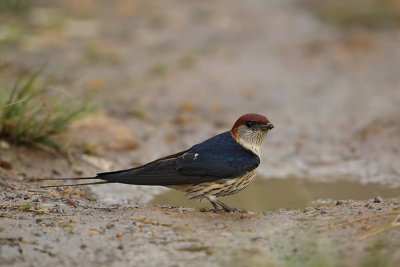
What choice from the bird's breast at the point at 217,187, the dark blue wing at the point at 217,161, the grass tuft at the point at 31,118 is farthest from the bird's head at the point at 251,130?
the grass tuft at the point at 31,118

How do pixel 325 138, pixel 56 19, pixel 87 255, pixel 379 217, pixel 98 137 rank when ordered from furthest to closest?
pixel 56 19 < pixel 325 138 < pixel 98 137 < pixel 379 217 < pixel 87 255

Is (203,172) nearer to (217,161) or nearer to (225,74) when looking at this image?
(217,161)

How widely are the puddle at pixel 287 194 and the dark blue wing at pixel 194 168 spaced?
625mm

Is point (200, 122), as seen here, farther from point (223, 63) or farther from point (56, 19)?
point (56, 19)

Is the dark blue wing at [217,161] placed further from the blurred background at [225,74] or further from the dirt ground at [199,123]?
the blurred background at [225,74]

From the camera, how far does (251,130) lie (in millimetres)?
5762

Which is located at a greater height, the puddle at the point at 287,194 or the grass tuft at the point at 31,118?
the grass tuft at the point at 31,118

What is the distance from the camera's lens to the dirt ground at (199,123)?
428cm

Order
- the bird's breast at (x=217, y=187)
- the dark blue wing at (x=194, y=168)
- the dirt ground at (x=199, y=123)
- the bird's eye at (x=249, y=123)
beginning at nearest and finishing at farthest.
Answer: the dirt ground at (x=199, y=123) → the dark blue wing at (x=194, y=168) → the bird's breast at (x=217, y=187) → the bird's eye at (x=249, y=123)

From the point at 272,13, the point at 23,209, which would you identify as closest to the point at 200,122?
the point at 23,209

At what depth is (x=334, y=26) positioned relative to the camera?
1241 cm

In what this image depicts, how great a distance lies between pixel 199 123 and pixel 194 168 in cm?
335

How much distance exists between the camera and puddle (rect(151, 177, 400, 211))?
6.19m

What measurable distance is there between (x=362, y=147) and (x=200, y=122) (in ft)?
6.94
